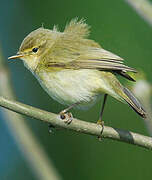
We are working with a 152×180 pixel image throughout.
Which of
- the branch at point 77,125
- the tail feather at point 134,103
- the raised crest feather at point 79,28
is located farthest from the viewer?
the raised crest feather at point 79,28

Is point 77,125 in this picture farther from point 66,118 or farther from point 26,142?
point 26,142

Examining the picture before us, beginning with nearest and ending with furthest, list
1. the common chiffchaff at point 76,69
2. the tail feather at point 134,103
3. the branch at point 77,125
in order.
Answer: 1. the branch at point 77,125
2. the tail feather at point 134,103
3. the common chiffchaff at point 76,69

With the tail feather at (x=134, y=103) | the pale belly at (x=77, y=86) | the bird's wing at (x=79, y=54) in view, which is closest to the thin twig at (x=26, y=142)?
the pale belly at (x=77, y=86)

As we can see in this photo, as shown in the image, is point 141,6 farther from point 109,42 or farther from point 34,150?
point 109,42

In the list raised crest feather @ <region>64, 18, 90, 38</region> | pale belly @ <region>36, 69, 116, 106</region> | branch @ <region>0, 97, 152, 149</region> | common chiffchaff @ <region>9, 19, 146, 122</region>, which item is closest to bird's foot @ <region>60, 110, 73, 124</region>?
branch @ <region>0, 97, 152, 149</region>

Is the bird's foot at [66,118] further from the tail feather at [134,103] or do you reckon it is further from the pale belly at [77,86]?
the pale belly at [77,86]

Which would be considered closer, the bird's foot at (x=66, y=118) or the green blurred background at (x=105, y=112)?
the bird's foot at (x=66, y=118)

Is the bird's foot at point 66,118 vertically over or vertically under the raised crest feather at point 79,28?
under

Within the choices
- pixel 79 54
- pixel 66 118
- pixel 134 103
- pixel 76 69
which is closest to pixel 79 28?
pixel 79 54
